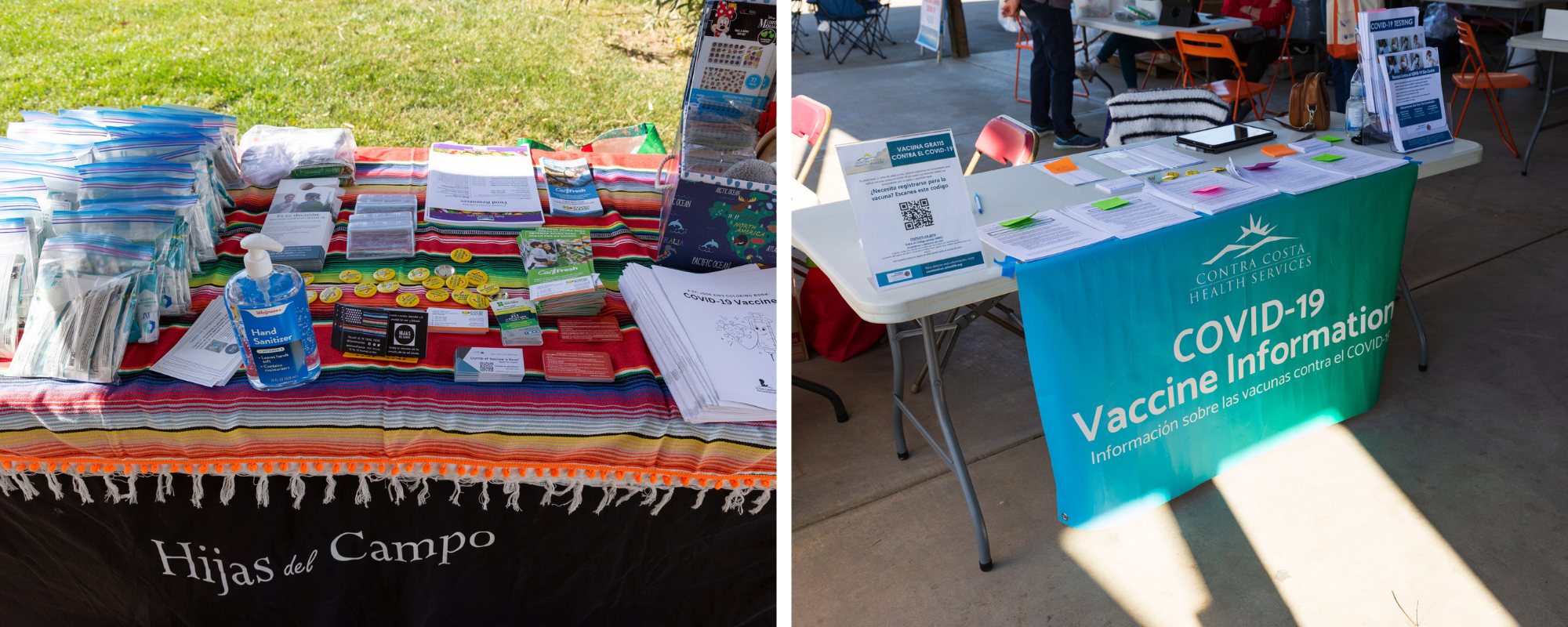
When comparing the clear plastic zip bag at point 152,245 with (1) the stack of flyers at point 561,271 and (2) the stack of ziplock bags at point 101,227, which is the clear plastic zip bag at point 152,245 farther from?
(1) the stack of flyers at point 561,271

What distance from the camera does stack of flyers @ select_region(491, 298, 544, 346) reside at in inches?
71.0

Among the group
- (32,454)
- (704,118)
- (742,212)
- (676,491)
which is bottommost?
(676,491)

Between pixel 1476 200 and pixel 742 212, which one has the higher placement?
pixel 742 212

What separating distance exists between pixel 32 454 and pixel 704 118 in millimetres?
1468

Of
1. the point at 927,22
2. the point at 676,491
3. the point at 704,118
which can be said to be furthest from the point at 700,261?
Answer: the point at 927,22

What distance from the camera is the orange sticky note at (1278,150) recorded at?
2.75 m

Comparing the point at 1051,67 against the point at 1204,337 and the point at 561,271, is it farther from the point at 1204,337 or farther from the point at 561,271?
the point at 561,271

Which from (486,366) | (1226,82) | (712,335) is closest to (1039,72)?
(1226,82)

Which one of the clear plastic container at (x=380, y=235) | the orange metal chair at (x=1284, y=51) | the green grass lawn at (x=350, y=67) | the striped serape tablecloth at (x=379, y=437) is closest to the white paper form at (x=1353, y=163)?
Result: the striped serape tablecloth at (x=379, y=437)

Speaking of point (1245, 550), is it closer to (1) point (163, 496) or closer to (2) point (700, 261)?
(2) point (700, 261)

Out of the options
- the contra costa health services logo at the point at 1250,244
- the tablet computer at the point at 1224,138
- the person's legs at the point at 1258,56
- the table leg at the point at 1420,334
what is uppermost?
the tablet computer at the point at 1224,138

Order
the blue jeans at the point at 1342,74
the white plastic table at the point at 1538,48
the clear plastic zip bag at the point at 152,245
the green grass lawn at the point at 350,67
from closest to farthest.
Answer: the clear plastic zip bag at the point at 152,245, the white plastic table at the point at 1538,48, the green grass lawn at the point at 350,67, the blue jeans at the point at 1342,74

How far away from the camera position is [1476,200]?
4.45 metres

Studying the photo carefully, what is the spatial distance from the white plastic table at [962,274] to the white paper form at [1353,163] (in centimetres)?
9
